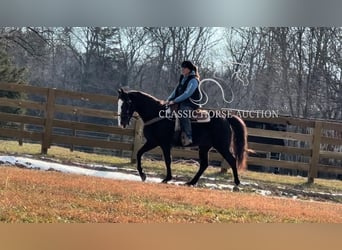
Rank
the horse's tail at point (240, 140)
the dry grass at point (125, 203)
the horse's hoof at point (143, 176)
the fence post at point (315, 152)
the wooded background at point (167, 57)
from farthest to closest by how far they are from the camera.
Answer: the fence post at point (315, 152)
the horse's hoof at point (143, 176)
the horse's tail at point (240, 140)
the wooded background at point (167, 57)
the dry grass at point (125, 203)

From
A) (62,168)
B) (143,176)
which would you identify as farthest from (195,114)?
(62,168)

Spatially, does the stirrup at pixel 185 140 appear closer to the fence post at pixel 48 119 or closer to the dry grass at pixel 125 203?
the dry grass at pixel 125 203

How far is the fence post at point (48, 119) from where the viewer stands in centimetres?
489

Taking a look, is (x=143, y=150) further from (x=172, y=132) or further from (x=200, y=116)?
(x=200, y=116)

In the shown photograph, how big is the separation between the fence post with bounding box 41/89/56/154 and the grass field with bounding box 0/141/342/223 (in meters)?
0.08

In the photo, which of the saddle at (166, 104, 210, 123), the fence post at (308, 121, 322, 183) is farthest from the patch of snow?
the fence post at (308, 121, 322, 183)

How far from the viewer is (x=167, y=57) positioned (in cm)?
486

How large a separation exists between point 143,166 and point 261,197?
3.75 ft

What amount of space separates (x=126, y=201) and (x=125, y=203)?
1.6 inches

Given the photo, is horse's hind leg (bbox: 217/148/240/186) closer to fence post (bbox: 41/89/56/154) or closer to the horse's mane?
the horse's mane

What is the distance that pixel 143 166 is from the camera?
17.0ft

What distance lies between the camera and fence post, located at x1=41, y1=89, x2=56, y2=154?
16.0 feet

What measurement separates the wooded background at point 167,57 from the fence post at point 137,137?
341 mm

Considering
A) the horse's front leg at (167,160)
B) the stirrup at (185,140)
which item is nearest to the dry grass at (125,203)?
the horse's front leg at (167,160)
